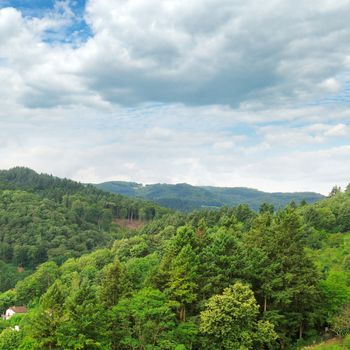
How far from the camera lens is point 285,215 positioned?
40969 mm

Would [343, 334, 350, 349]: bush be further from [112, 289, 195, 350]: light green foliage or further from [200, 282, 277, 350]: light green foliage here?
[112, 289, 195, 350]: light green foliage

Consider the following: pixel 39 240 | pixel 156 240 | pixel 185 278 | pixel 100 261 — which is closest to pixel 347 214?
pixel 156 240

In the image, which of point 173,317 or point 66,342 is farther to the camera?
point 173,317

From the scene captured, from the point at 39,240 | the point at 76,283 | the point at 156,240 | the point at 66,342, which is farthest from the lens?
the point at 39,240

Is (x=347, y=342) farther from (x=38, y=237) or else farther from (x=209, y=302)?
(x=38, y=237)

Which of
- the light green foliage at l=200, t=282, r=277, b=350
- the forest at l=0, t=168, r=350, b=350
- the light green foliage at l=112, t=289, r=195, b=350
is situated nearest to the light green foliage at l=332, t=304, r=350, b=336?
the forest at l=0, t=168, r=350, b=350

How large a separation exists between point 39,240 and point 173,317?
136 m

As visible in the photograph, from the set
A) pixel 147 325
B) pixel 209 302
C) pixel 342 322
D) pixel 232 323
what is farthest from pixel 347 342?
pixel 147 325

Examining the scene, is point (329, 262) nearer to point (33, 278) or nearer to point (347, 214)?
point (347, 214)

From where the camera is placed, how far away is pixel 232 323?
3369 cm

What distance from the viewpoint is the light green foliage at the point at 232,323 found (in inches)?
1310

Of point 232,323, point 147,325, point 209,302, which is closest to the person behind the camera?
point 147,325

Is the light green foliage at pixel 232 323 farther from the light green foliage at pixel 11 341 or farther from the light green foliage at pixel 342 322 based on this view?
the light green foliage at pixel 11 341

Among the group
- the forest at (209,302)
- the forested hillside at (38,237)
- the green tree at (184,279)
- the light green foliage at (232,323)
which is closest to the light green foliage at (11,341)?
the forest at (209,302)
